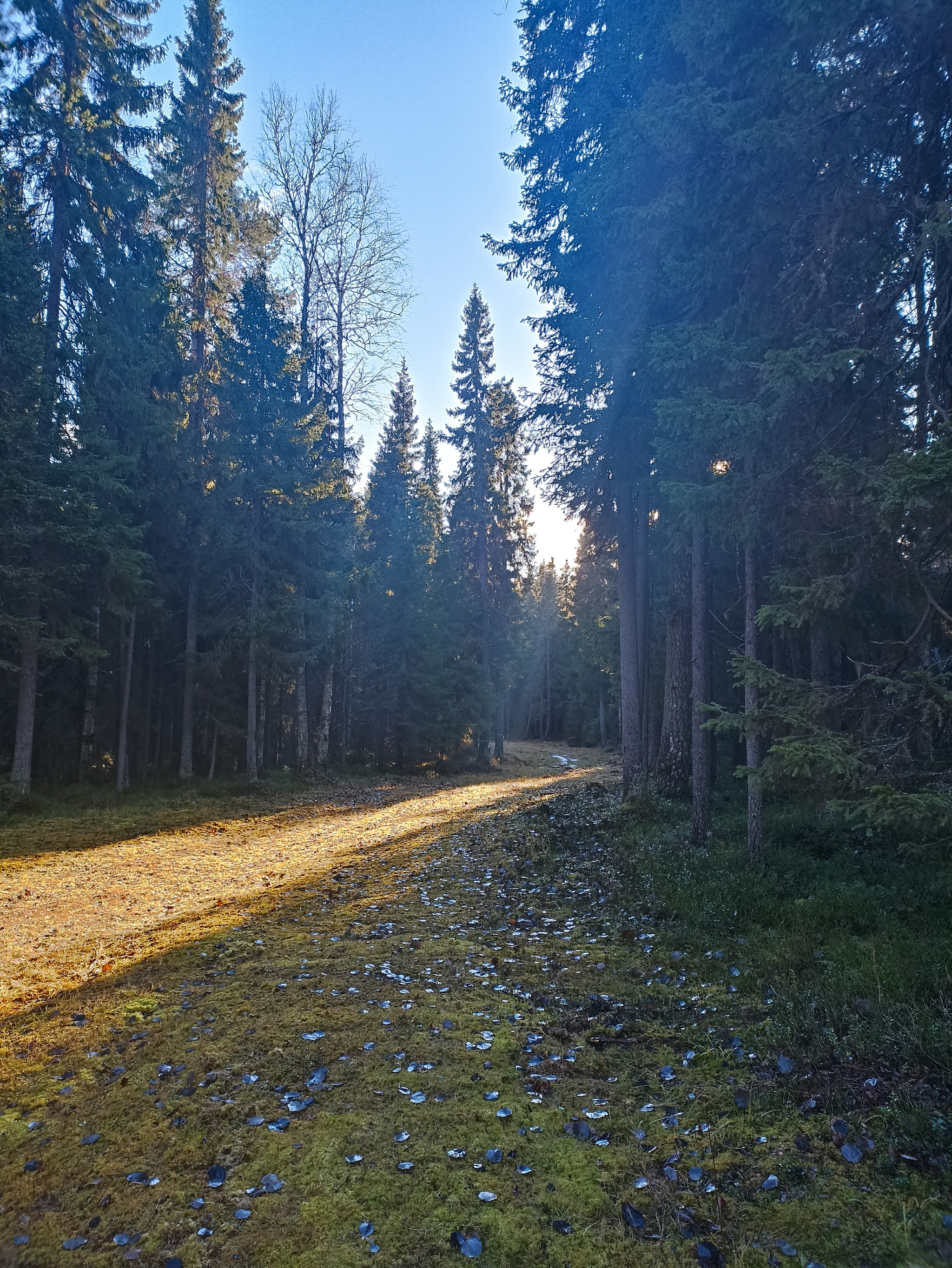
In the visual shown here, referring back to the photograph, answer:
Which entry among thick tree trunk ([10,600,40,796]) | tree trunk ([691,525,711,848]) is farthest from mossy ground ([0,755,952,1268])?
thick tree trunk ([10,600,40,796])

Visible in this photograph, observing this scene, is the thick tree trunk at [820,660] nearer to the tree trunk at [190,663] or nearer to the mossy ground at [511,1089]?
the mossy ground at [511,1089]

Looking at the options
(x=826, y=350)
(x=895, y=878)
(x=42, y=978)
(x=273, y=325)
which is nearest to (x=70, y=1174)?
(x=42, y=978)

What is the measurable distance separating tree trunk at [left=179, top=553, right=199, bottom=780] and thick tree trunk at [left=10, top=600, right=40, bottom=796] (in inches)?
191

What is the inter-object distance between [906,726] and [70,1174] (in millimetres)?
7086

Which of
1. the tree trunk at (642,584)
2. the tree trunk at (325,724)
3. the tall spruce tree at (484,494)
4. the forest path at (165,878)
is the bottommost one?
the forest path at (165,878)

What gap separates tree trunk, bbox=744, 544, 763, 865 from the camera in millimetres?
8516

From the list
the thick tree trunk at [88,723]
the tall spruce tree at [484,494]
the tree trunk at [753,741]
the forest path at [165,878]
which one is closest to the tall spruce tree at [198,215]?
the thick tree trunk at [88,723]

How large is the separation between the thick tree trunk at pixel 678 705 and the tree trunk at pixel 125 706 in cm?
1421

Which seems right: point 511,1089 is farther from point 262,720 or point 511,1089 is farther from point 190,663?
point 262,720

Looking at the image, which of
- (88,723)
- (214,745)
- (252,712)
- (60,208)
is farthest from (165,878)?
(60,208)

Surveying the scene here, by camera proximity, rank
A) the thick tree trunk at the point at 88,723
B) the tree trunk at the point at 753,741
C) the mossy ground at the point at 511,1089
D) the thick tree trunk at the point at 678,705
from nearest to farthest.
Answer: the mossy ground at the point at 511,1089
the tree trunk at the point at 753,741
the thick tree trunk at the point at 678,705
the thick tree trunk at the point at 88,723

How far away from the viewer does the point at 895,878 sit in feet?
24.3

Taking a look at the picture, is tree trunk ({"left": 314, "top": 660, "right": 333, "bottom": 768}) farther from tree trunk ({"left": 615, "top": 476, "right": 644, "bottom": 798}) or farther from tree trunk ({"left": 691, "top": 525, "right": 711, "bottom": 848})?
tree trunk ({"left": 691, "top": 525, "right": 711, "bottom": 848})

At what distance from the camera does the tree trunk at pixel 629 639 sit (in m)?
14.0
